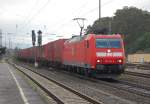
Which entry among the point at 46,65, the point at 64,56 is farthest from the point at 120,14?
the point at 64,56

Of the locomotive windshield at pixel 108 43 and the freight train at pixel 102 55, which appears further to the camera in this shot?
the locomotive windshield at pixel 108 43

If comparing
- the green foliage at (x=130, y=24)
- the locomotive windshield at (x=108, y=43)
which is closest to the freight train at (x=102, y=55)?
the locomotive windshield at (x=108, y=43)

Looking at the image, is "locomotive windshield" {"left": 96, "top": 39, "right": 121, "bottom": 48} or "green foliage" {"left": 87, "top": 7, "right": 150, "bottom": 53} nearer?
"locomotive windshield" {"left": 96, "top": 39, "right": 121, "bottom": 48}

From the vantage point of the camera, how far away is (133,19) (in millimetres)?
118625

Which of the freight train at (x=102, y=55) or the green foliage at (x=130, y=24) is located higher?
the green foliage at (x=130, y=24)

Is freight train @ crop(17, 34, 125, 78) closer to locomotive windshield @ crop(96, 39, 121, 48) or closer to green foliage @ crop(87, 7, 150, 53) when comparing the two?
locomotive windshield @ crop(96, 39, 121, 48)

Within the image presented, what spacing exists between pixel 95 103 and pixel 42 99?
2718 millimetres

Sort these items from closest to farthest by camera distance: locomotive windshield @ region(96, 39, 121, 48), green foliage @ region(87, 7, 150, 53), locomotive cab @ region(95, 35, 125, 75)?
locomotive cab @ region(95, 35, 125, 75) → locomotive windshield @ region(96, 39, 121, 48) → green foliage @ region(87, 7, 150, 53)

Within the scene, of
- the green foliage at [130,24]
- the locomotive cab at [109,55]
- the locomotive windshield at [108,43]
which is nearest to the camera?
the locomotive cab at [109,55]

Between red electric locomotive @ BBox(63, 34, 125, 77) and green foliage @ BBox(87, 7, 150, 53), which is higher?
green foliage @ BBox(87, 7, 150, 53)

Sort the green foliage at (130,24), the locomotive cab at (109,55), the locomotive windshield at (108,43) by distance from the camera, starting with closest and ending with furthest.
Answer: the locomotive cab at (109,55), the locomotive windshield at (108,43), the green foliage at (130,24)

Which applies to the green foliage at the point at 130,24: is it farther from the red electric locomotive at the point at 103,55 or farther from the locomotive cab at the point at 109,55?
the locomotive cab at the point at 109,55

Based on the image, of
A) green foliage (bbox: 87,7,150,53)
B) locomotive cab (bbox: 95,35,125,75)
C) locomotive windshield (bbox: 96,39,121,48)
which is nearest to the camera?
locomotive cab (bbox: 95,35,125,75)

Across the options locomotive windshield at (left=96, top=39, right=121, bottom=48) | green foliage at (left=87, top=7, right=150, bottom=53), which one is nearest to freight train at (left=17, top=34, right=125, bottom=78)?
locomotive windshield at (left=96, top=39, right=121, bottom=48)
